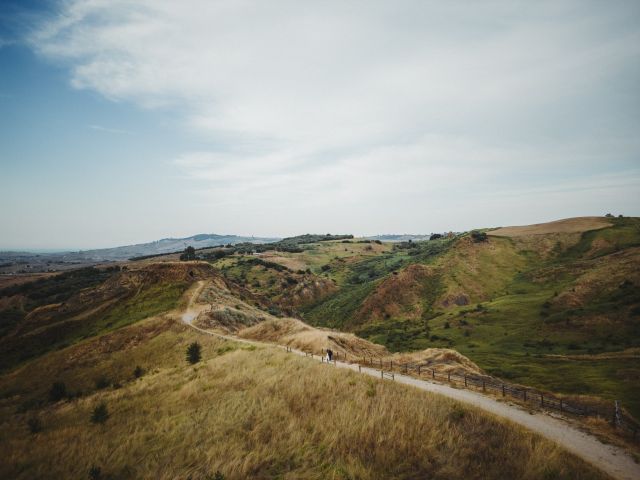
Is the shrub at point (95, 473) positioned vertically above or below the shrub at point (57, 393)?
above

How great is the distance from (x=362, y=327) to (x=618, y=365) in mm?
58371

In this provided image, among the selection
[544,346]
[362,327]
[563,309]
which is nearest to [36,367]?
[362,327]

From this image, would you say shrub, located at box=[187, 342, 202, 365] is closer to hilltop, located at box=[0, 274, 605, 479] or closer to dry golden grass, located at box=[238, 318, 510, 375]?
hilltop, located at box=[0, 274, 605, 479]

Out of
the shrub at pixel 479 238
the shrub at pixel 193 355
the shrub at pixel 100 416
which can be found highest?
the shrub at pixel 479 238

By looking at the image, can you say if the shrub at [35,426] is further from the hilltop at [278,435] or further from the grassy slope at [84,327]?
the grassy slope at [84,327]

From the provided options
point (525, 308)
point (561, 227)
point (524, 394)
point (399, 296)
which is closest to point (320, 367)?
point (524, 394)

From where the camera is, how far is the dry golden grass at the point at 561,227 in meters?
131

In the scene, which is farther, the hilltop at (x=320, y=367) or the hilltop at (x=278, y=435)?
the hilltop at (x=320, y=367)

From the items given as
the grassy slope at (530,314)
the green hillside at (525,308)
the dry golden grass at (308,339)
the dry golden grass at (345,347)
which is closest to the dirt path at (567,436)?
the dry golden grass at (345,347)

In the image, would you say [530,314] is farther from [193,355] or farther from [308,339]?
[193,355]

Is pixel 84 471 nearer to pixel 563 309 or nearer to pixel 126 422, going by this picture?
pixel 126 422

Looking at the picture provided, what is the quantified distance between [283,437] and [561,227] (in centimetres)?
16124

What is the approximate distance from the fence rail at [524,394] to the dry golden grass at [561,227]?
128693 millimetres

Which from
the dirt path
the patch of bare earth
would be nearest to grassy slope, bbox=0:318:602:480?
the dirt path
